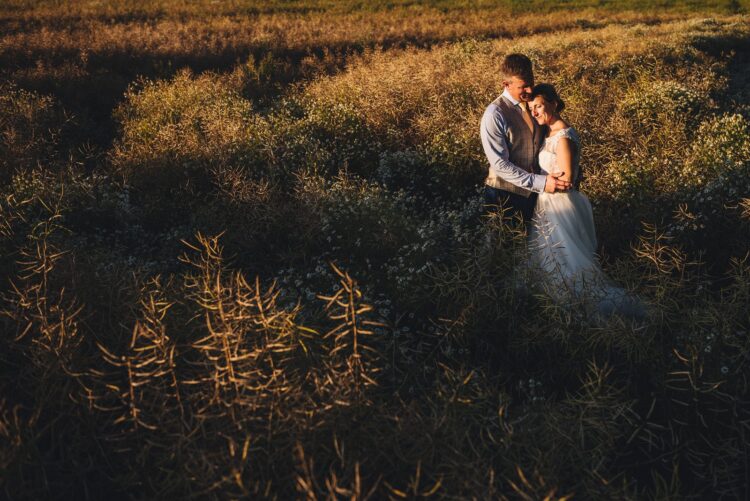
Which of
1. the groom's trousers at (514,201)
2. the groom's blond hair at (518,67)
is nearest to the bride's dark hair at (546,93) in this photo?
the groom's blond hair at (518,67)

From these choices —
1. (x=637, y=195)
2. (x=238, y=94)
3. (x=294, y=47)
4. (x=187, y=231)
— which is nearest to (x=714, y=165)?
(x=637, y=195)

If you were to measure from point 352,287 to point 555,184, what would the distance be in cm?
302

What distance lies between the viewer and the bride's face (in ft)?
16.9

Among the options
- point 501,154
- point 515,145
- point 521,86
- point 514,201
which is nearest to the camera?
point 521,86

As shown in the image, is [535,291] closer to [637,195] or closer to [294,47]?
[637,195]

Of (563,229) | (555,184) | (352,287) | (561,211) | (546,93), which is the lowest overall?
(563,229)

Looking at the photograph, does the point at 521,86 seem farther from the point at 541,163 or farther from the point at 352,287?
the point at 352,287

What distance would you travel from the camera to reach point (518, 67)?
515cm

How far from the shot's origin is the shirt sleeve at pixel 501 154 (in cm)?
528

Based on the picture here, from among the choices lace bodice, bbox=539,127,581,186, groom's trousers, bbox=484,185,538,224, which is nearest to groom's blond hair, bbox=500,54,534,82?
lace bodice, bbox=539,127,581,186

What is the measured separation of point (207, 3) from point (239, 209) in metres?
25.6

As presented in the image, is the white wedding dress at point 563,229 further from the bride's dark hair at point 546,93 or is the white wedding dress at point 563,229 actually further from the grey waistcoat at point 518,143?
the bride's dark hair at point 546,93

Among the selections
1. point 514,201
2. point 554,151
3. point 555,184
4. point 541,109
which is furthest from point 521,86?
point 514,201

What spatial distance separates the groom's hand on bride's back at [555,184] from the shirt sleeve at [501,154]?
5 centimetres
